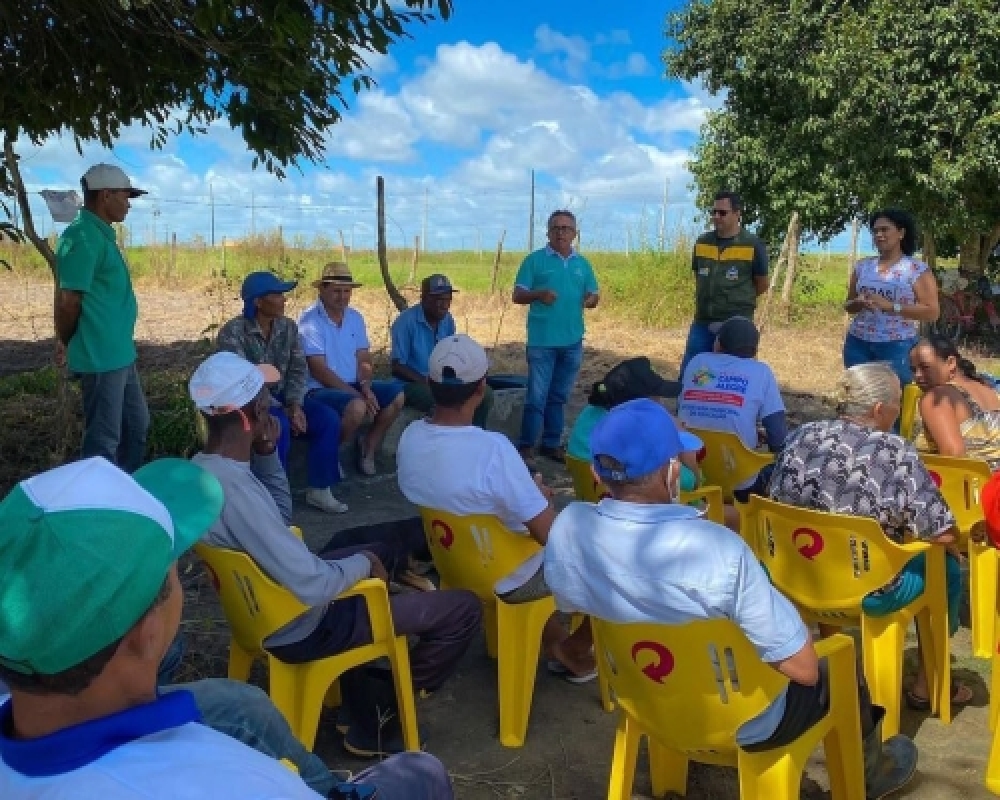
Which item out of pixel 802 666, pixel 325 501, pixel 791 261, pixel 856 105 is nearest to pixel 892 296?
pixel 325 501

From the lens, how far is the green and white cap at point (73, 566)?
1078 mm

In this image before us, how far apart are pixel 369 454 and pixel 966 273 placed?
11.9 m

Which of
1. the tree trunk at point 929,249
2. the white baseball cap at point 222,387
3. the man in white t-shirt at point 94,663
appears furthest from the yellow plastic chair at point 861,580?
the tree trunk at point 929,249

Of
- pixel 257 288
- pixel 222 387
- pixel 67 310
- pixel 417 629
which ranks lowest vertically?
pixel 417 629

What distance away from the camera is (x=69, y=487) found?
3.87ft

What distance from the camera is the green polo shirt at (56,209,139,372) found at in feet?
14.9

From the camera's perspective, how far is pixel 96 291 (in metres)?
4.68

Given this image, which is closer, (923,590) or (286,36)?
(923,590)

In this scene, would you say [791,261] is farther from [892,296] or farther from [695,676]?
[695,676]

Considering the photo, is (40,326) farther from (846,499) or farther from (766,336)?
(846,499)

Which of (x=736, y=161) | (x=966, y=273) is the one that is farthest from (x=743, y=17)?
(x=966, y=273)

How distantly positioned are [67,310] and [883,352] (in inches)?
193

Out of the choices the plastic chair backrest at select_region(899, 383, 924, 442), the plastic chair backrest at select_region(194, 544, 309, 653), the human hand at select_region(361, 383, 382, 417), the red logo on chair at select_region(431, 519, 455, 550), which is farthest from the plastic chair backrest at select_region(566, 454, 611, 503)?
the plastic chair backrest at select_region(899, 383, 924, 442)

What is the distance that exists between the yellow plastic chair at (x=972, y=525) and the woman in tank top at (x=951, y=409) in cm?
24
